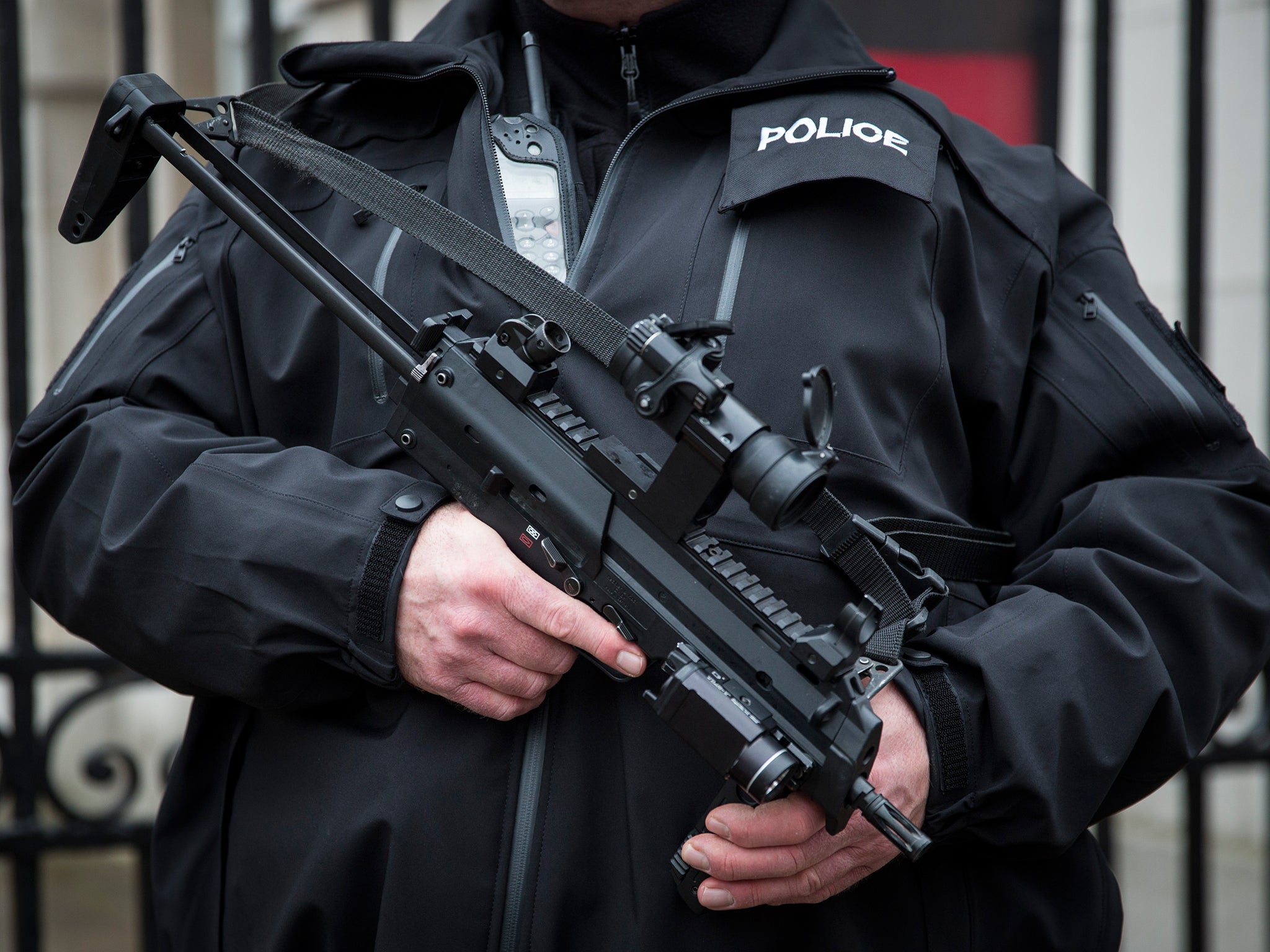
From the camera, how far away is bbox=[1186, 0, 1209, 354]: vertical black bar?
2.40 metres

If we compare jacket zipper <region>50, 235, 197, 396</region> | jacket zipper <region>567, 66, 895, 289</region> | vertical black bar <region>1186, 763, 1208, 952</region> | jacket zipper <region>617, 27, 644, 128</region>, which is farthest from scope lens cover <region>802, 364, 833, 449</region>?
vertical black bar <region>1186, 763, 1208, 952</region>

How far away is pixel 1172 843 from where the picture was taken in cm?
454

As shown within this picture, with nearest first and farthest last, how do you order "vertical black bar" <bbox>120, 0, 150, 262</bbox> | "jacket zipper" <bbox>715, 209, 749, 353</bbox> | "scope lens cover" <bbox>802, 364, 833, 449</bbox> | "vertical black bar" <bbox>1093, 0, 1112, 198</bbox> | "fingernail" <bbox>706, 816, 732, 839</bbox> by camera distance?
"scope lens cover" <bbox>802, 364, 833, 449</bbox>
"fingernail" <bbox>706, 816, 732, 839</bbox>
"jacket zipper" <bbox>715, 209, 749, 353</bbox>
"vertical black bar" <bbox>120, 0, 150, 262</bbox>
"vertical black bar" <bbox>1093, 0, 1112, 198</bbox>

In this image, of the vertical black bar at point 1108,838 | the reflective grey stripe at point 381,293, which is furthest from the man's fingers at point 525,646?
the vertical black bar at point 1108,838

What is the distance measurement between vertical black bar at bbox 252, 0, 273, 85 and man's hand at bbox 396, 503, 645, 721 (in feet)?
4.38

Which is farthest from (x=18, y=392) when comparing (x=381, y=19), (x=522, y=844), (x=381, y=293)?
(x=522, y=844)

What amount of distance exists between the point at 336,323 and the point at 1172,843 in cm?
423

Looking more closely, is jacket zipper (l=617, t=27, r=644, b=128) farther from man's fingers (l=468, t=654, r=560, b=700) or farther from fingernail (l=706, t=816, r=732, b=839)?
fingernail (l=706, t=816, r=732, b=839)

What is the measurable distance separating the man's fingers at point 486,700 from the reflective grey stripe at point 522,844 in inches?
2.4

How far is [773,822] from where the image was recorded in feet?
3.91

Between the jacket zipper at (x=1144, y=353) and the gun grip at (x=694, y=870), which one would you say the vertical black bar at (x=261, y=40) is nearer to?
the jacket zipper at (x=1144, y=353)

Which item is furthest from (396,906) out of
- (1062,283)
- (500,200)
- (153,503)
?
(1062,283)

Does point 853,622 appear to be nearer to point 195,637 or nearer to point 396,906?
point 396,906

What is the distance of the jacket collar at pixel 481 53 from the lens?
1494 mm
